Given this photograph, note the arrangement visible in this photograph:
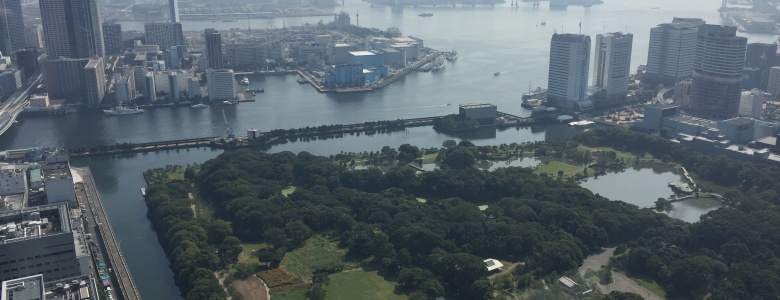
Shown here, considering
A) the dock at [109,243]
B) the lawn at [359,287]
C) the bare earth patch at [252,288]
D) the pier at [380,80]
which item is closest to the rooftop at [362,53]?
the pier at [380,80]

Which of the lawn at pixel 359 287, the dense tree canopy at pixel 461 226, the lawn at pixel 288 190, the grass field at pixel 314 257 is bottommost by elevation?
the lawn at pixel 359 287

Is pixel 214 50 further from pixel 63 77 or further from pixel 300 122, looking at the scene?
pixel 300 122

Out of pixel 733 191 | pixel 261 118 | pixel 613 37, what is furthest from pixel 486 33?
pixel 733 191

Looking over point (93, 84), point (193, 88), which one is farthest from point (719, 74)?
point (93, 84)

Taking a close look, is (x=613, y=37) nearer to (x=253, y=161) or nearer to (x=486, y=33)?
(x=253, y=161)

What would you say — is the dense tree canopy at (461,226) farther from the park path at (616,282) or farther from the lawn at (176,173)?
the lawn at (176,173)

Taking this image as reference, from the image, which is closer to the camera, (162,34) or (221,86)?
(221,86)

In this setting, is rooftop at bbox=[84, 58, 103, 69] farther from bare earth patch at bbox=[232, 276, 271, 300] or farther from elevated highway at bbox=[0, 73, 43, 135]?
bare earth patch at bbox=[232, 276, 271, 300]
